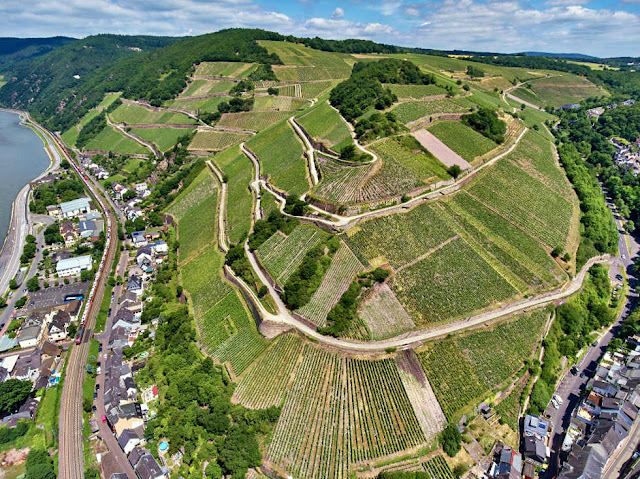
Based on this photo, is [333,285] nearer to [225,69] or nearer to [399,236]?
[399,236]

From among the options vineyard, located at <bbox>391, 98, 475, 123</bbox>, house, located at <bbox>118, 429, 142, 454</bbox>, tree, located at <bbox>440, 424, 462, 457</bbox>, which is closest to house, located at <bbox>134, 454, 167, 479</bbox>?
house, located at <bbox>118, 429, 142, 454</bbox>

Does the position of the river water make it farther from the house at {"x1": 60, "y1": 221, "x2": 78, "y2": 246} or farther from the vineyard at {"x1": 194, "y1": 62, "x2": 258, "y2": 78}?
the vineyard at {"x1": 194, "y1": 62, "x2": 258, "y2": 78}

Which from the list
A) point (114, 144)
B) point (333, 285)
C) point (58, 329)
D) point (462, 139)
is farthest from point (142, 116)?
point (333, 285)

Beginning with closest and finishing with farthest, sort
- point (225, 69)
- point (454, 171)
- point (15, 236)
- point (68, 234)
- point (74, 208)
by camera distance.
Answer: point (454, 171)
point (68, 234)
point (15, 236)
point (74, 208)
point (225, 69)

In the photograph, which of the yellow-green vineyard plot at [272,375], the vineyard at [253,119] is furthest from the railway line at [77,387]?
the vineyard at [253,119]

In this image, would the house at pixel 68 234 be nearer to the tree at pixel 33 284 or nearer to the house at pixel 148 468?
the tree at pixel 33 284

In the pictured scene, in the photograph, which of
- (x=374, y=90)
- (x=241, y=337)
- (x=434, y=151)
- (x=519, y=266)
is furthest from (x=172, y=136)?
(x=519, y=266)
